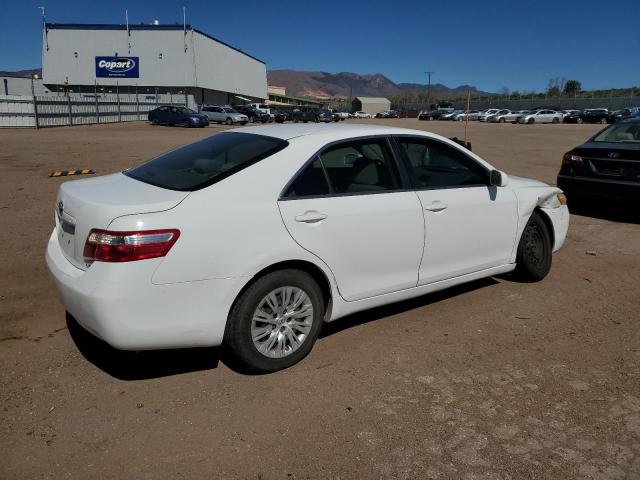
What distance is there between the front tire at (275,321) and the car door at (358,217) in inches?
9.4

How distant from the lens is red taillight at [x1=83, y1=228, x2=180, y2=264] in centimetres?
291

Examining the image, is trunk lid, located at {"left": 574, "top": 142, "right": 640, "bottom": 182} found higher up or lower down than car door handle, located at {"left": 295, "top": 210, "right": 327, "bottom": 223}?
higher up

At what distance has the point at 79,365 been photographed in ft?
11.7

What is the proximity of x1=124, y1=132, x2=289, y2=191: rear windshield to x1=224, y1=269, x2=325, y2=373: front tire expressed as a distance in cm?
75

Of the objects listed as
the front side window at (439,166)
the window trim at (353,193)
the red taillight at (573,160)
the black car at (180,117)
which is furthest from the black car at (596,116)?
the window trim at (353,193)

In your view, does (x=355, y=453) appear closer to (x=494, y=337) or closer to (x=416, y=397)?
(x=416, y=397)

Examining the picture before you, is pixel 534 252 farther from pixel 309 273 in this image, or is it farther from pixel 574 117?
pixel 574 117

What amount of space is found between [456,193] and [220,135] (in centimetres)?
197

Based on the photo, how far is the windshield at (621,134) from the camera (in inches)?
335

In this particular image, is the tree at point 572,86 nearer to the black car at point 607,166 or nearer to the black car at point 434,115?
the black car at point 434,115

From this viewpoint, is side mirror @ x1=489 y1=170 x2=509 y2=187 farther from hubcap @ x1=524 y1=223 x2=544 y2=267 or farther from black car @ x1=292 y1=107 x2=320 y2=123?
black car @ x1=292 y1=107 x2=320 y2=123

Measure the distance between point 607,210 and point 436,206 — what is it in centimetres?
663

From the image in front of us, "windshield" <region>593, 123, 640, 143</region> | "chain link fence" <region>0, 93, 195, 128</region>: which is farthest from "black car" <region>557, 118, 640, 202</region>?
"chain link fence" <region>0, 93, 195, 128</region>

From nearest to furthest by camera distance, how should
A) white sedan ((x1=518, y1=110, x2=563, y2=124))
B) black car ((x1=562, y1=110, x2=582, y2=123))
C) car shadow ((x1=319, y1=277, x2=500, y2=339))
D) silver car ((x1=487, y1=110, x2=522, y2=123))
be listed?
car shadow ((x1=319, y1=277, x2=500, y2=339)), black car ((x1=562, y1=110, x2=582, y2=123)), white sedan ((x1=518, y1=110, x2=563, y2=124)), silver car ((x1=487, y1=110, x2=522, y2=123))
